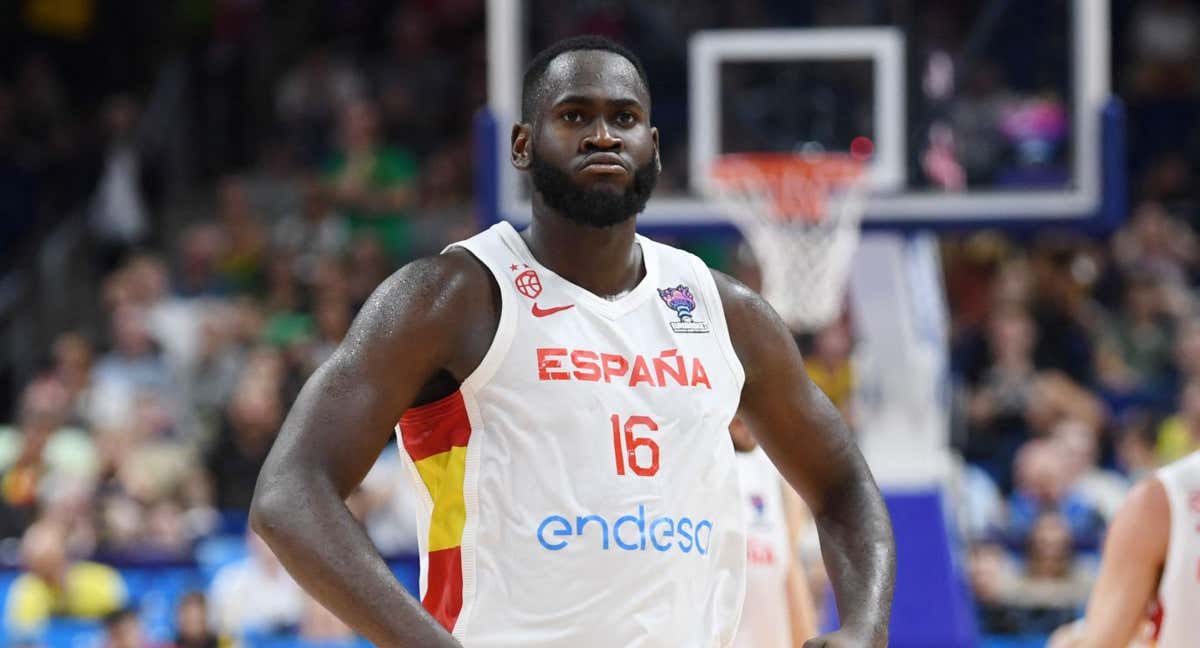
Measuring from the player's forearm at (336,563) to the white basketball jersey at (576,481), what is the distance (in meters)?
0.25

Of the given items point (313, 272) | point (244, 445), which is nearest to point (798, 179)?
point (244, 445)

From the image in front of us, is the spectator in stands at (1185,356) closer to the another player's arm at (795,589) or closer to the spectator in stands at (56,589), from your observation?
the another player's arm at (795,589)

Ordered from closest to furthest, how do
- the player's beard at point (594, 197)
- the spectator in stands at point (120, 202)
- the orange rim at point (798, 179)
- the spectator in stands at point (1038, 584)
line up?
the player's beard at point (594, 197)
the orange rim at point (798, 179)
the spectator in stands at point (1038, 584)
the spectator in stands at point (120, 202)

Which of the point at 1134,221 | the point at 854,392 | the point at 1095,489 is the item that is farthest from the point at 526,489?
the point at 1134,221

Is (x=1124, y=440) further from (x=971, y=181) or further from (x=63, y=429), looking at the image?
(x=63, y=429)

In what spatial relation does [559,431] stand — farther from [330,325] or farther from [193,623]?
[330,325]

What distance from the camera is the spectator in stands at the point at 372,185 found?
12.8 meters

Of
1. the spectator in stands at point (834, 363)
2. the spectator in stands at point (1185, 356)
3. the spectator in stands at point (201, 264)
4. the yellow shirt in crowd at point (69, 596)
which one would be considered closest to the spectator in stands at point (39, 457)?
the yellow shirt in crowd at point (69, 596)

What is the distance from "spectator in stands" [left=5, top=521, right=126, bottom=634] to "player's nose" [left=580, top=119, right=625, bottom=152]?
675 cm

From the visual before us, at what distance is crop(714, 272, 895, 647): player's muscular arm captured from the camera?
10.9 ft

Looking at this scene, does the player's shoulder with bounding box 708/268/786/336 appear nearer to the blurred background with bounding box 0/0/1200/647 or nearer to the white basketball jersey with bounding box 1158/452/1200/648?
the white basketball jersey with bounding box 1158/452/1200/648

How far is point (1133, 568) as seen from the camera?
4254 mm

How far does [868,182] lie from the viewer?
8.34 meters

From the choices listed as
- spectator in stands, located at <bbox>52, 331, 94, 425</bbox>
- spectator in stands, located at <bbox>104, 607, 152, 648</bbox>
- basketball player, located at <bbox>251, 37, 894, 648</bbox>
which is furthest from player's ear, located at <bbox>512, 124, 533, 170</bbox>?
spectator in stands, located at <bbox>52, 331, 94, 425</bbox>
